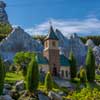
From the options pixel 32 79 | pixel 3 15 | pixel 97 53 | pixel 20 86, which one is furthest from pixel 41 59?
pixel 3 15

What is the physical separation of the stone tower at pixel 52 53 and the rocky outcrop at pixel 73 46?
20828mm

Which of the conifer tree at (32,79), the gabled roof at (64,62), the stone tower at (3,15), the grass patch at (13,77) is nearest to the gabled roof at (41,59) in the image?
the gabled roof at (64,62)

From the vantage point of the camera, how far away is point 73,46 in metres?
91.4

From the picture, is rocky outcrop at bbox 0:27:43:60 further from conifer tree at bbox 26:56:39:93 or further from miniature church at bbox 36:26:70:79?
conifer tree at bbox 26:56:39:93

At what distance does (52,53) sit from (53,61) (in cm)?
143

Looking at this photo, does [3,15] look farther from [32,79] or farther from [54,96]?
[54,96]

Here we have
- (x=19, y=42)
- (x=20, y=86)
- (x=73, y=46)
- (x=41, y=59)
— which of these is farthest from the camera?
(x=73, y=46)

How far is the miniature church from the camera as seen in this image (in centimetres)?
6538

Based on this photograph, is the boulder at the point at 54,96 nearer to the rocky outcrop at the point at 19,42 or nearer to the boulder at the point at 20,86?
the boulder at the point at 20,86

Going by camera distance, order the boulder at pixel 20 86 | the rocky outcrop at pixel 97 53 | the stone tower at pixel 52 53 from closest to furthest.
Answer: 1. the boulder at pixel 20 86
2. the stone tower at pixel 52 53
3. the rocky outcrop at pixel 97 53

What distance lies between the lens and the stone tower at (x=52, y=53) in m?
65.9

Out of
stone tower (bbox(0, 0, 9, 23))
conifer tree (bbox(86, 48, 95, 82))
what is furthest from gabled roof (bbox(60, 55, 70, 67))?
stone tower (bbox(0, 0, 9, 23))

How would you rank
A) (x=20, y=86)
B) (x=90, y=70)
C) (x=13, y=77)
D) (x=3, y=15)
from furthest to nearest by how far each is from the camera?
(x=3, y=15) → (x=90, y=70) → (x=13, y=77) → (x=20, y=86)

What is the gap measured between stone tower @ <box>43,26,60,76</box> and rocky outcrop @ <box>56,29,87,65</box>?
2083 centimetres
